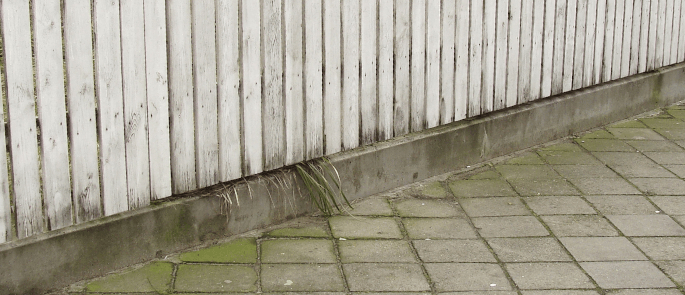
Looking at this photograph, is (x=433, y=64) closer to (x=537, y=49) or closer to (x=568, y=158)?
(x=537, y=49)

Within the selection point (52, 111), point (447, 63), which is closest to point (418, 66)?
point (447, 63)

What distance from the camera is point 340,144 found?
4871 mm

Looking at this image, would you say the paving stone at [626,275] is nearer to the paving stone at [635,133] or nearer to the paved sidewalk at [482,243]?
the paved sidewalk at [482,243]

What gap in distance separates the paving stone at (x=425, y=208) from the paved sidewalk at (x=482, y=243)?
1 cm

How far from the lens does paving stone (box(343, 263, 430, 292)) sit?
390 cm

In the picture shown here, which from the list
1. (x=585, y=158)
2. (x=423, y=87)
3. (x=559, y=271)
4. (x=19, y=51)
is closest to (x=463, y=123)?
(x=423, y=87)

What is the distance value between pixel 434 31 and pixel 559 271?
1.80m

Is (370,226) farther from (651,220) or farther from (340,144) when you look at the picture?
(651,220)

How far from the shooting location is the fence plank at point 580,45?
20.6ft

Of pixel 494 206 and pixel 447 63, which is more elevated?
pixel 447 63

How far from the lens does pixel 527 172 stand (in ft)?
18.6

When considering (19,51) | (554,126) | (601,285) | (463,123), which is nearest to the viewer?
(19,51)

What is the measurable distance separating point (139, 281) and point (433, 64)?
2307mm

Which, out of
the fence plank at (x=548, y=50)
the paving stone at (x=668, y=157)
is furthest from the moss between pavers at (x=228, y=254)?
the paving stone at (x=668, y=157)
